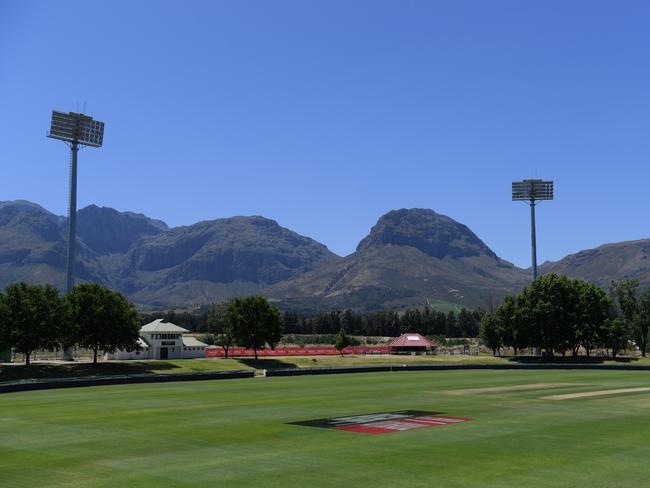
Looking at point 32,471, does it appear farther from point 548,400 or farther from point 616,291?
point 616,291

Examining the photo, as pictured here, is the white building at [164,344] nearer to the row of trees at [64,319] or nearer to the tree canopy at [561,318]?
the row of trees at [64,319]

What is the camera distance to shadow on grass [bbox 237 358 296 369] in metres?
109

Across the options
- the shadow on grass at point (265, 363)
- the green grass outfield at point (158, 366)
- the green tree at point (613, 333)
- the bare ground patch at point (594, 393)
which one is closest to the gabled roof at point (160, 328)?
the green grass outfield at point (158, 366)

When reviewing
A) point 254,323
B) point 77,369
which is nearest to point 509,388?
point 77,369

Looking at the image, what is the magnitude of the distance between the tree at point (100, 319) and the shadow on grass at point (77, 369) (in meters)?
3.09

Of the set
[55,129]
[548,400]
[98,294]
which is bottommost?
[548,400]

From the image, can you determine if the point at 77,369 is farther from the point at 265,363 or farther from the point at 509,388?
the point at 509,388

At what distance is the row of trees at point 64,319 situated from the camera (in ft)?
287

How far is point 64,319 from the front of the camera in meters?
92.7

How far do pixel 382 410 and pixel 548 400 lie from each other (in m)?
13.9

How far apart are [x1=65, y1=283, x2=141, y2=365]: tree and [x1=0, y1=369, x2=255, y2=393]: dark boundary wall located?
24.1 meters

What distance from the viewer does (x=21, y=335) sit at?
86812 millimetres

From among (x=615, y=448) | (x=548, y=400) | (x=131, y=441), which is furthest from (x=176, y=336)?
(x=615, y=448)

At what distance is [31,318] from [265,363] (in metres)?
38.1
